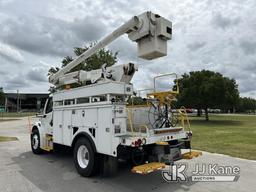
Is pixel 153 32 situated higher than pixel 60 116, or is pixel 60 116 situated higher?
pixel 153 32

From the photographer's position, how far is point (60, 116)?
26.7 ft

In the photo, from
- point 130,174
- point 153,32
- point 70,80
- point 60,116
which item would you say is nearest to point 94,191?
point 130,174

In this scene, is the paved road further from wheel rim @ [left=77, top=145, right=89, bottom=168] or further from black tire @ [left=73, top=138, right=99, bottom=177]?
wheel rim @ [left=77, top=145, right=89, bottom=168]

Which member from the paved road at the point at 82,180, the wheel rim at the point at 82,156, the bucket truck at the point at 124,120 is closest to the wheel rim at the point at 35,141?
the paved road at the point at 82,180

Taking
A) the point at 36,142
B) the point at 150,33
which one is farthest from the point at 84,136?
the point at 36,142

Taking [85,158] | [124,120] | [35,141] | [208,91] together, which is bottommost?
[85,158]

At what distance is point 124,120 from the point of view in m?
6.25

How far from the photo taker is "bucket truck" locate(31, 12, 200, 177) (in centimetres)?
604

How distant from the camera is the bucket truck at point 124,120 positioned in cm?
604

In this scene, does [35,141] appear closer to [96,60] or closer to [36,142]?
[36,142]

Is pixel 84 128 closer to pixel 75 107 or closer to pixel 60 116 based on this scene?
pixel 75 107

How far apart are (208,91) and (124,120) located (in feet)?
96.0

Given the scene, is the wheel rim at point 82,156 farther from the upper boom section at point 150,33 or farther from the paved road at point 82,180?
the upper boom section at point 150,33

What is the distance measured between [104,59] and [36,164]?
689 inches
